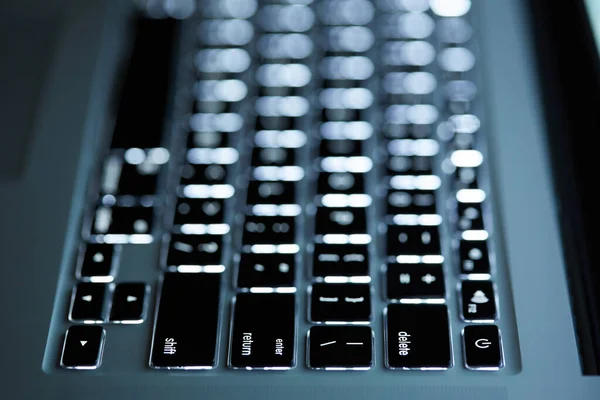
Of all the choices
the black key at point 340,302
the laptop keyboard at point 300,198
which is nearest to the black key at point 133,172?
the laptop keyboard at point 300,198

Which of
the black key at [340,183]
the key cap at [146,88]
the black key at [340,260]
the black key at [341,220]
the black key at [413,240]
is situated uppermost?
the key cap at [146,88]

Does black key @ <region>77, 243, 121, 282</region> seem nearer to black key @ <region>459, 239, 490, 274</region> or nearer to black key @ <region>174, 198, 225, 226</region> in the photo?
black key @ <region>174, 198, 225, 226</region>

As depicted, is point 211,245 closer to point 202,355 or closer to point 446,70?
point 202,355

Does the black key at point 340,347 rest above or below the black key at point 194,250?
below

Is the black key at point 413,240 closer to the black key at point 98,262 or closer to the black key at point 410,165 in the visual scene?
the black key at point 410,165

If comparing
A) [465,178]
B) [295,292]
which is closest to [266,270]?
[295,292]

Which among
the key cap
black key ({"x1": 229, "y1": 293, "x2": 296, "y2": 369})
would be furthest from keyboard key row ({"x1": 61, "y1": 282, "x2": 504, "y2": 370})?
the key cap

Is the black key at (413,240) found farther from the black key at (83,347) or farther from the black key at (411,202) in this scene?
the black key at (83,347)

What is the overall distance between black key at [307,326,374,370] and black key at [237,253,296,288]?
0.03 metres

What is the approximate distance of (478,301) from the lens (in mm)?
293

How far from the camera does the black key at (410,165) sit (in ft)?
1.10

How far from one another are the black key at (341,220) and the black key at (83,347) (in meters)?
0.12

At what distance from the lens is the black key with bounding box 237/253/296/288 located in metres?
0.30

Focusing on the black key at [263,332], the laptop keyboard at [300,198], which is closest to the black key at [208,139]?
the laptop keyboard at [300,198]
